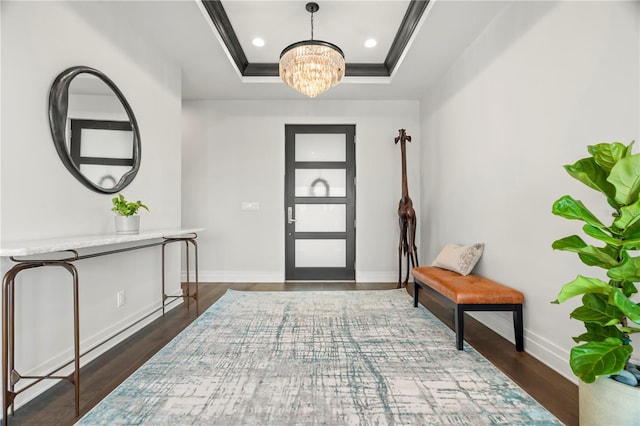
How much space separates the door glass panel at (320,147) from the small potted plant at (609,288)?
3.61 meters

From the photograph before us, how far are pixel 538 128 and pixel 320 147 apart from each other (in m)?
3.03

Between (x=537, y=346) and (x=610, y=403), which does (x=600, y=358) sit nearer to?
(x=610, y=403)

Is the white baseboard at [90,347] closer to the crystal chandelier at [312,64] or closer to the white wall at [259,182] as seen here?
the white wall at [259,182]

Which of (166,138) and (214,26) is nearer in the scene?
(214,26)

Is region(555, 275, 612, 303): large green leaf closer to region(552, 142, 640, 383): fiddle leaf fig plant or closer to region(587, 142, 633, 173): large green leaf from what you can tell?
region(552, 142, 640, 383): fiddle leaf fig plant

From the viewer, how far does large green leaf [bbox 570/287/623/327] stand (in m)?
1.29

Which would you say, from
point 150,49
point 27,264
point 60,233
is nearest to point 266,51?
point 150,49

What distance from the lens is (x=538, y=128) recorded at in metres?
2.22

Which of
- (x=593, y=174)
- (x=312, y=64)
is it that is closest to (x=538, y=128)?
(x=593, y=174)

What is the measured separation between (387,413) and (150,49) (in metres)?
3.51

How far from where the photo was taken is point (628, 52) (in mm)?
1602

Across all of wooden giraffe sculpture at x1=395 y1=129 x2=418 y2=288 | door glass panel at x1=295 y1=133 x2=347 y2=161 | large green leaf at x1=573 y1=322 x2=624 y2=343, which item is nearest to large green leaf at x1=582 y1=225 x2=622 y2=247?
large green leaf at x1=573 y1=322 x2=624 y2=343

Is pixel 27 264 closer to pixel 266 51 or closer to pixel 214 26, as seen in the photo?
pixel 214 26

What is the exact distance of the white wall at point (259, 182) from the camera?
476 centimetres
